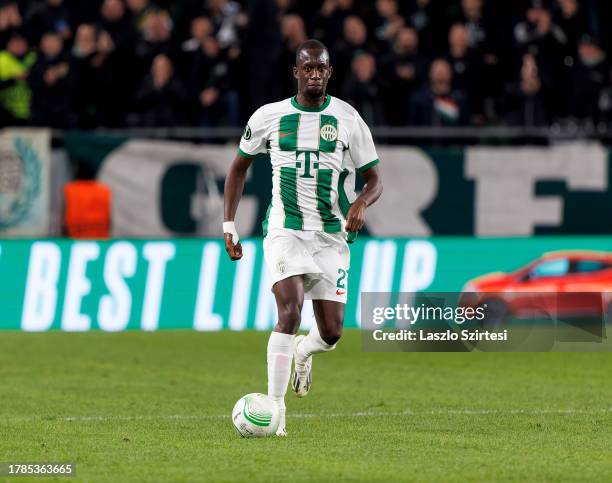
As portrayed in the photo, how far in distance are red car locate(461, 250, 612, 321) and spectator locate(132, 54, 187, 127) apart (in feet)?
13.9

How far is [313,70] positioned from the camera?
8.91 meters

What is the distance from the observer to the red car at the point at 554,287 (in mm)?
16984

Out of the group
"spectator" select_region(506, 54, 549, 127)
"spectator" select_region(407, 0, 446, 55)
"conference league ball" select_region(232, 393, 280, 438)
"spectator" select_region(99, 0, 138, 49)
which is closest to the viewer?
"conference league ball" select_region(232, 393, 280, 438)

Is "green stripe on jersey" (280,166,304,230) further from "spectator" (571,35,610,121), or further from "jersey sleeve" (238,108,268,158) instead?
"spectator" (571,35,610,121)

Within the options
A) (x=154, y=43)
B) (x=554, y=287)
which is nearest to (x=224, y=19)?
(x=154, y=43)

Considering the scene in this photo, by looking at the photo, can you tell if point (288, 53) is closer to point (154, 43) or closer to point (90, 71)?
point (154, 43)

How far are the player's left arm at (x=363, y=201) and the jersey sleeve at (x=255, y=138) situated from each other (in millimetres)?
659

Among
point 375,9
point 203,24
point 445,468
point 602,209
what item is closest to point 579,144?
point 602,209

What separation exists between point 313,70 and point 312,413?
2470mm

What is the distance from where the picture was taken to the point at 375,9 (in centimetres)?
2002

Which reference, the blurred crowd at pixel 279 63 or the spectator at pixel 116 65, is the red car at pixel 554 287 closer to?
the blurred crowd at pixel 279 63

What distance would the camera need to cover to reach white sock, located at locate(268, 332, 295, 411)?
345 inches

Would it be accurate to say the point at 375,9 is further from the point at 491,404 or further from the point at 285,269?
the point at 285,269

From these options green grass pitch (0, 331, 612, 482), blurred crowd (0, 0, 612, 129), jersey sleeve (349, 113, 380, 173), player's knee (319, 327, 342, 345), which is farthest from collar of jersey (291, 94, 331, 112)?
blurred crowd (0, 0, 612, 129)
